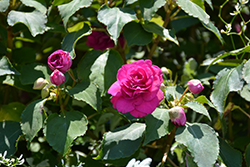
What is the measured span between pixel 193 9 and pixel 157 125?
0.39 meters

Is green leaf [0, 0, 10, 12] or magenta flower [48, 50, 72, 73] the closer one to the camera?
magenta flower [48, 50, 72, 73]

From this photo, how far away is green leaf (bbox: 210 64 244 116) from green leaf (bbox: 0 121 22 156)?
645 mm

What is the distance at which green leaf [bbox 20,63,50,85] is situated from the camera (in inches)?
40.7

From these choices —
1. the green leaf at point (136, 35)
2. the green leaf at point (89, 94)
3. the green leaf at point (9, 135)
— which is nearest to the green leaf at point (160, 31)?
the green leaf at point (136, 35)

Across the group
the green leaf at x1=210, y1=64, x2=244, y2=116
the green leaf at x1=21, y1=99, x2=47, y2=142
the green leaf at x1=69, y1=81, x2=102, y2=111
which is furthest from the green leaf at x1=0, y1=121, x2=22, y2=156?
the green leaf at x1=210, y1=64, x2=244, y2=116

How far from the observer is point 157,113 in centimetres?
92

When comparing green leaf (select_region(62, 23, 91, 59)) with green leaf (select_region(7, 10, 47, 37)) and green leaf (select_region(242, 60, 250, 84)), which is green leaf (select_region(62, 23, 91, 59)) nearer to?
green leaf (select_region(7, 10, 47, 37))

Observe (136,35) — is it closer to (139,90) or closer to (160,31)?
(160,31)

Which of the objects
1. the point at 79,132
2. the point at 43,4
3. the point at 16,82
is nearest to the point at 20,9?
the point at 43,4

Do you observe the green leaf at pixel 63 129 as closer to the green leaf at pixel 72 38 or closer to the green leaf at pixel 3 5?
the green leaf at pixel 72 38

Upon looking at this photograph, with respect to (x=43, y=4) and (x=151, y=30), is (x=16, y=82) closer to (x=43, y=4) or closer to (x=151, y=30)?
(x=43, y=4)

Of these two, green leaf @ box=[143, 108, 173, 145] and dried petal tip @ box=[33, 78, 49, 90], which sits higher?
dried petal tip @ box=[33, 78, 49, 90]

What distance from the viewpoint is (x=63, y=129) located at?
0.90 metres

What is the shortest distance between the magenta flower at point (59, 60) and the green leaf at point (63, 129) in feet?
0.52
